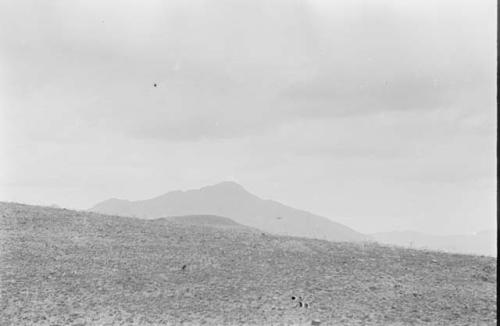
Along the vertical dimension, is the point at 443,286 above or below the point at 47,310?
above

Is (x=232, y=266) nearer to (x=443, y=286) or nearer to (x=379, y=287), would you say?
(x=379, y=287)

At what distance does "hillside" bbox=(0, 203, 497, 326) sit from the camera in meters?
11.7

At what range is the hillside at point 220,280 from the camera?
11.7 metres

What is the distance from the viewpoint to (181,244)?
17219 millimetres

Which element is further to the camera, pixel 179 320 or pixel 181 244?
pixel 181 244

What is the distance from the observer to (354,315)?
38.5 feet

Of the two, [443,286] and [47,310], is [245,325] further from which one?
[443,286]

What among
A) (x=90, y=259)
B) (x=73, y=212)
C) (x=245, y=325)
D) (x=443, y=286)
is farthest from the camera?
(x=73, y=212)

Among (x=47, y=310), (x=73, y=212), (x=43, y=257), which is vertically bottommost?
(x=47, y=310)

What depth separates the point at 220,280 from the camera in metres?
13.7

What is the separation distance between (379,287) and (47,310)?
24.9ft

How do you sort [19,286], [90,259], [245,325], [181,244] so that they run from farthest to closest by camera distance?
[181,244]
[90,259]
[19,286]
[245,325]

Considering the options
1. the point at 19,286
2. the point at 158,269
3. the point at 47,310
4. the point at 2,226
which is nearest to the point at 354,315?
the point at 158,269

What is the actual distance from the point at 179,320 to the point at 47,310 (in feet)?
9.44
